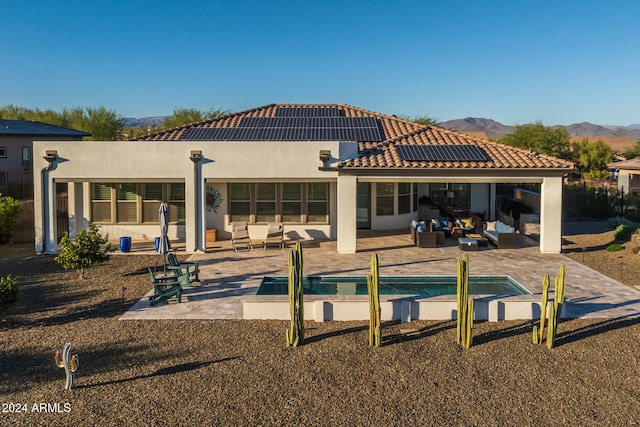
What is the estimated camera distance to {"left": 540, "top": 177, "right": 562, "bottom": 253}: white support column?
60.5 ft

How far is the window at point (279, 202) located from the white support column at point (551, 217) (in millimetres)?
8532

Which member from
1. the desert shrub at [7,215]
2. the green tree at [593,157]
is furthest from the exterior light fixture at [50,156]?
the green tree at [593,157]

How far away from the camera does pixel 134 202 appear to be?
2175 centimetres

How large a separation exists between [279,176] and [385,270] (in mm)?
5906

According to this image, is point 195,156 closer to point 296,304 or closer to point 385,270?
point 385,270

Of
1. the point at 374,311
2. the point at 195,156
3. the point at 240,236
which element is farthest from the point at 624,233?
the point at 195,156

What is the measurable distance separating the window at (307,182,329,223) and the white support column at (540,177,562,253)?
336 inches

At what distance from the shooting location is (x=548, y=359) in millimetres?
9188

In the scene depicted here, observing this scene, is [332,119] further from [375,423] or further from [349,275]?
[375,423]

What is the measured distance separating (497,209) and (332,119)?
404 inches

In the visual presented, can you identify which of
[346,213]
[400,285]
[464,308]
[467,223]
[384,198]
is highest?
[384,198]

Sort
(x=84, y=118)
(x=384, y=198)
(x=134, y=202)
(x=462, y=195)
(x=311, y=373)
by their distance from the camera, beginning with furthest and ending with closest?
(x=84, y=118)
(x=462, y=195)
(x=384, y=198)
(x=134, y=202)
(x=311, y=373)

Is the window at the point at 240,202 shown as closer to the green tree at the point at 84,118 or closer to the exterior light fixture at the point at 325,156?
the exterior light fixture at the point at 325,156

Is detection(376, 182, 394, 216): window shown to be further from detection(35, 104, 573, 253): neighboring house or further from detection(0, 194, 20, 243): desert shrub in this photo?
detection(0, 194, 20, 243): desert shrub
